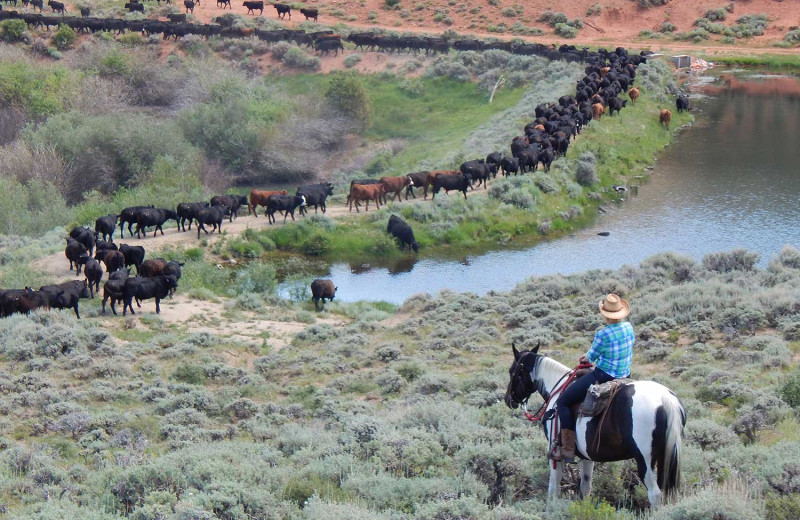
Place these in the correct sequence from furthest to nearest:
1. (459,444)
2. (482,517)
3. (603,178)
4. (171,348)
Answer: (603,178) < (171,348) < (459,444) < (482,517)

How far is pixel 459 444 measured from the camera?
10586mm

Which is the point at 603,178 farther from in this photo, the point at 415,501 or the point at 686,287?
the point at 415,501

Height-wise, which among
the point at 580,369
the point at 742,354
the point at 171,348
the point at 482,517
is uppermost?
the point at 580,369

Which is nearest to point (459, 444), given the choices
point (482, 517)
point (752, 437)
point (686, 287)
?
point (482, 517)

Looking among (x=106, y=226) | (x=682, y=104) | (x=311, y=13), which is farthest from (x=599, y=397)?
(x=311, y=13)

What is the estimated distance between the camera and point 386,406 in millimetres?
14727

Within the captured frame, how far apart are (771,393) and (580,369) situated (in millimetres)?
4262

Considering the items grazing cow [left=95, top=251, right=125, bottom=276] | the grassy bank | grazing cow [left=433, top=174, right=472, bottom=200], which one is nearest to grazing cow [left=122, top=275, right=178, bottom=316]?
the grassy bank

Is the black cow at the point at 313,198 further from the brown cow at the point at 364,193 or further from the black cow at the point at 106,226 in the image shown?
the black cow at the point at 106,226

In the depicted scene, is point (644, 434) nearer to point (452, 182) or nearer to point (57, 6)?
point (452, 182)

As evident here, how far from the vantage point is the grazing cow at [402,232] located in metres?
28.6

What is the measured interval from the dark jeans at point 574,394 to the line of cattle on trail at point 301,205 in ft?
47.4

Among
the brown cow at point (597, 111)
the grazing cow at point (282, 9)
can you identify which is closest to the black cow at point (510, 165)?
the brown cow at point (597, 111)

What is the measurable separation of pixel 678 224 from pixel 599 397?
22.8 metres
